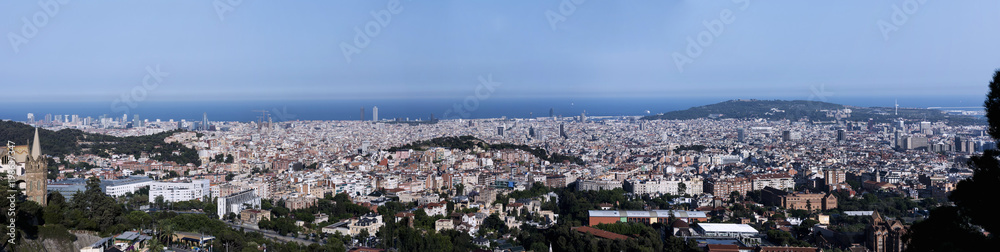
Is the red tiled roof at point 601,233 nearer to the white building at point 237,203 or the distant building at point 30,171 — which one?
the white building at point 237,203

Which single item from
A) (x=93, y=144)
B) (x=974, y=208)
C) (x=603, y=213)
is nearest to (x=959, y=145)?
(x=603, y=213)

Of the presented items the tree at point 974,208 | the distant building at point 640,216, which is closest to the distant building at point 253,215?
the distant building at point 640,216

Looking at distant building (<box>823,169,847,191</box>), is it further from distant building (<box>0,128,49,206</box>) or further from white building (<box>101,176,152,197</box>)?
distant building (<box>0,128,49,206</box>)

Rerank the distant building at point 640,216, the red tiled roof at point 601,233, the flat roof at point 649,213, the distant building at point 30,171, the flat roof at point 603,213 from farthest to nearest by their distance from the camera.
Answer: the flat roof at point 649,213 < the flat roof at point 603,213 < the distant building at point 640,216 < the red tiled roof at point 601,233 < the distant building at point 30,171

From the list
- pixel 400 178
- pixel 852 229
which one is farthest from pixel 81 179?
pixel 852 229

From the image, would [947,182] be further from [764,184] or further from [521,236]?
[521,236]

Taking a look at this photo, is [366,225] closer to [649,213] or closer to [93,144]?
[649,213]

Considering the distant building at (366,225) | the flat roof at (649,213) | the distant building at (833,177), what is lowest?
the flat roof at (649,213)

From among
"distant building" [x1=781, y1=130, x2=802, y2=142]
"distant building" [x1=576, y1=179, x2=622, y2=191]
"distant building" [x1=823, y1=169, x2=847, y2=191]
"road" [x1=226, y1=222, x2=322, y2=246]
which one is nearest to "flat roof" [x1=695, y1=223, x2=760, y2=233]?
"distant building" [x1=576, y1=179, x2=622, y2=191]
